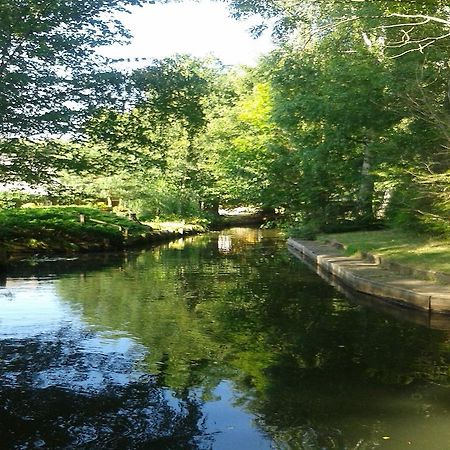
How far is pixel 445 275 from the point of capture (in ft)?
36.1

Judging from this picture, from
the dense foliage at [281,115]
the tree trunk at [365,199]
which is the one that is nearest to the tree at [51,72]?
the dense foliage at [281,115]

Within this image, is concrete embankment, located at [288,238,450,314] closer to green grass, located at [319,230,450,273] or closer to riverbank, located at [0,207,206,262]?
green grass, located at [319,230,450,273]

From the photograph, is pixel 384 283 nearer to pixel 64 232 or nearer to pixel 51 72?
pixel 51 72

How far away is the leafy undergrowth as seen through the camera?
23562mm

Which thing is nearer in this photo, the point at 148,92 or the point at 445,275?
the point at 148,92

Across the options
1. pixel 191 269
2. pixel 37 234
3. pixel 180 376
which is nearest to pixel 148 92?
pixel 180 376

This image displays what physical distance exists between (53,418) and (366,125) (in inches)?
669

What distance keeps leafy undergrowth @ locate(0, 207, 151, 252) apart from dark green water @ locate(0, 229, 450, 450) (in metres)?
10.8

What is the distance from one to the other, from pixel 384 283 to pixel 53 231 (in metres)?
16.5

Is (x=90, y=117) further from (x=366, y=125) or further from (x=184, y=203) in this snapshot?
(x=184, y=203)

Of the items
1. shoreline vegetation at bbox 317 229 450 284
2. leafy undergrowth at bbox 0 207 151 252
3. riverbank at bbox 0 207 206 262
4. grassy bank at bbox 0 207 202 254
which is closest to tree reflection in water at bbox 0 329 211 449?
shoreline vegetation at bbox 317 229 450 284

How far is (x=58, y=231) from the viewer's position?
24734 mm

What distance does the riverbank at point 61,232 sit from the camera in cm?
2353

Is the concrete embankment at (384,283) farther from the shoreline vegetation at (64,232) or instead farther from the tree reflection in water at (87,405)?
the shoreline vegetation at (64,232)
